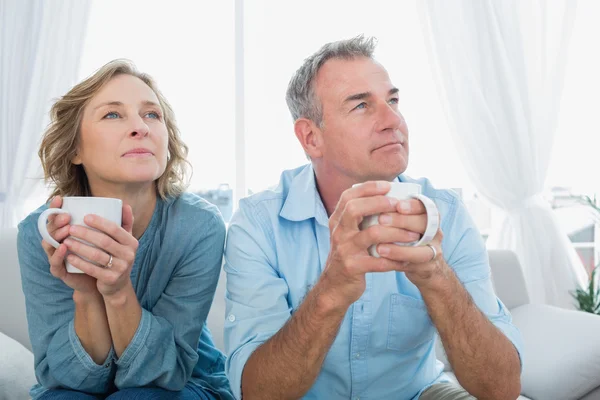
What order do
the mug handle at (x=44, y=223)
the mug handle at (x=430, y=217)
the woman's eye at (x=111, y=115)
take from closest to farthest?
the mug handle at (x=430, y=217) → the mug handle at (x=44, y=223) → the woman's eye at (x=111, y=115)

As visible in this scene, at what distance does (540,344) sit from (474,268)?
2.91ft

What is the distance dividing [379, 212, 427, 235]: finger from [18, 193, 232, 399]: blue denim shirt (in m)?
0.68

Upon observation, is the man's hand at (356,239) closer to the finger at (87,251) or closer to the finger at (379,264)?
the finger at (379,264)

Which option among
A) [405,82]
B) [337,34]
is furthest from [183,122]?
[405,82]

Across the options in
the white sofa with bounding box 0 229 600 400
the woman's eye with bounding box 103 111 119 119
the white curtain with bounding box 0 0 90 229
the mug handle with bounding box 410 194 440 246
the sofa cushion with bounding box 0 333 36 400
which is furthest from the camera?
the white curtain with bounding box 0 0 90 229

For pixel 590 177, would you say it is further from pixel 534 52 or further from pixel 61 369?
pixel 61 369

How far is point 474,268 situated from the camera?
4.93ft

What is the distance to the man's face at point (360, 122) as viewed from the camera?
5.00ft

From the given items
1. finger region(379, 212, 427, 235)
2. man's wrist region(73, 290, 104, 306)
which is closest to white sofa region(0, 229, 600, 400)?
man's wrist region(73, 290, 104, 306)

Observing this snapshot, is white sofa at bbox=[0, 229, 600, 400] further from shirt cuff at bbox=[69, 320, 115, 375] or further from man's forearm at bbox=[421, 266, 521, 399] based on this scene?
man's forearm at bbox=[421, 266, 521, 399]

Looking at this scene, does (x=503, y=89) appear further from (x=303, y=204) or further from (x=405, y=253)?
(x=405, y=253)

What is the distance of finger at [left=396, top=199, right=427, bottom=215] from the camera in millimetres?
983

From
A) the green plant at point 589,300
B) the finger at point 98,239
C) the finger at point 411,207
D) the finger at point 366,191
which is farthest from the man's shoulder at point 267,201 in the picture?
the green plant at point 589,300

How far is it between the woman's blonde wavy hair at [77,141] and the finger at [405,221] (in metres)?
0.83
